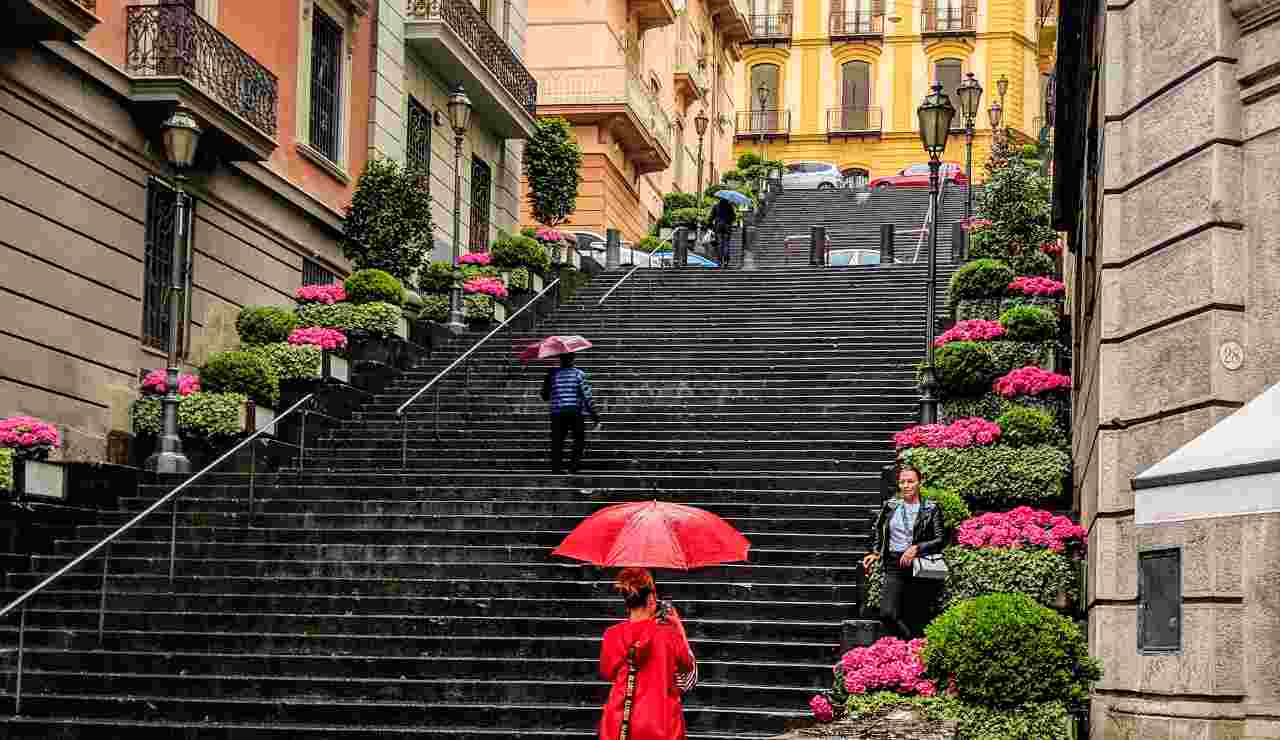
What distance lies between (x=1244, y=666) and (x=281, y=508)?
12.1 m

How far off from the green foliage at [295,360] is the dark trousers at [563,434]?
458cm

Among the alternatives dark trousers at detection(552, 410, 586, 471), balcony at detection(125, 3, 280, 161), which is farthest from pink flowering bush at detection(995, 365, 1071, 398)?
balcony at detection(125, 3, 280, 161)

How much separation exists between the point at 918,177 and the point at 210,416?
49698 mm

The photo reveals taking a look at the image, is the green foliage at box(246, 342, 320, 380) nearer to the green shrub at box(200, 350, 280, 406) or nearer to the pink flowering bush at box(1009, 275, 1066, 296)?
the green shrub at box(200, 350, 280, 406)

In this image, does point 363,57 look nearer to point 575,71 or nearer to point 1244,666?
point 575,71

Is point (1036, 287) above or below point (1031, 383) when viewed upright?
above

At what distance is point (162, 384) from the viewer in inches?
925

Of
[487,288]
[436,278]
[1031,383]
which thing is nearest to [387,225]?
[436,278]

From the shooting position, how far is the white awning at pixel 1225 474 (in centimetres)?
566

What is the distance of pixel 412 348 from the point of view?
27.3 m

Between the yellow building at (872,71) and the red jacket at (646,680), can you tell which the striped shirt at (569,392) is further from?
the yellow building at (872,71)

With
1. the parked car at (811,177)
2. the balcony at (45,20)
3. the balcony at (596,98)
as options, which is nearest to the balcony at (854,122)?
the parked car at (811,177)

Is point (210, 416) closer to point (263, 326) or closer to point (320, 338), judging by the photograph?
point (320, 338)

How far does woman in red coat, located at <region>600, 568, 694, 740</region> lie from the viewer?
10.4 metres
